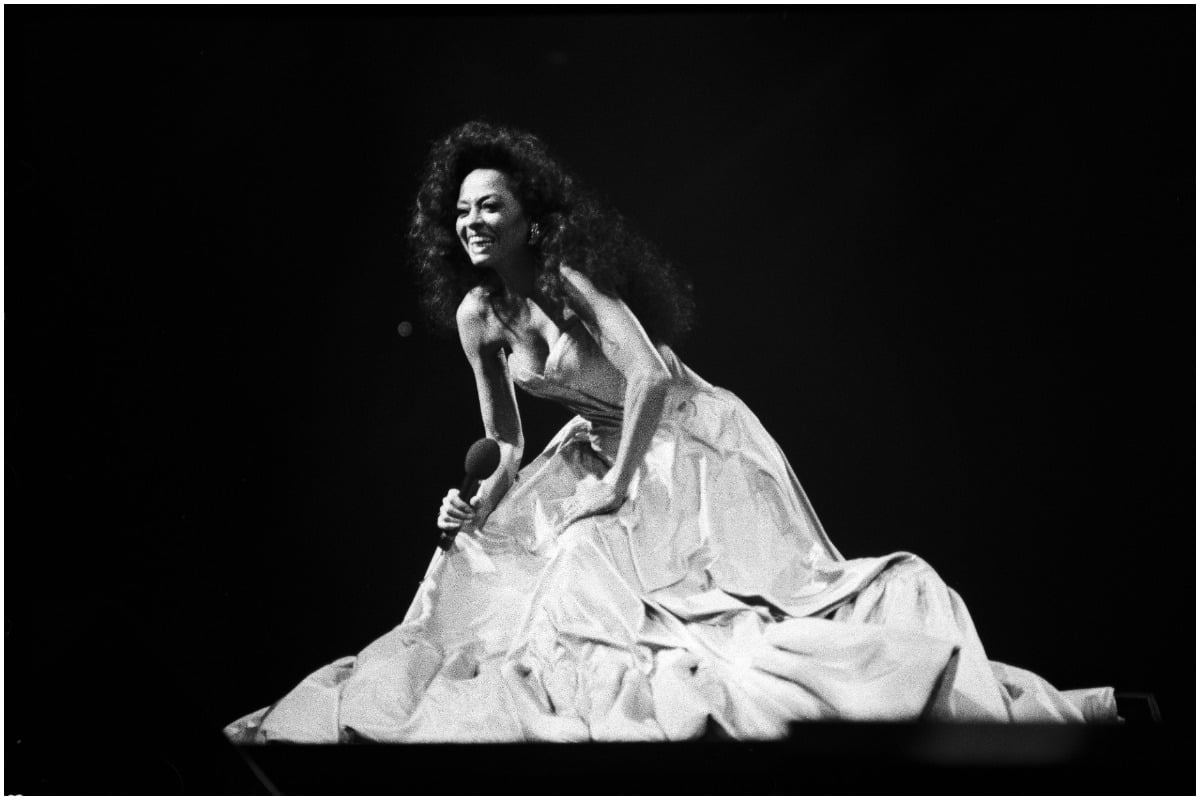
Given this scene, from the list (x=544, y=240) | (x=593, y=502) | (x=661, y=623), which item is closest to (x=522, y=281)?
(x=544, y=240)

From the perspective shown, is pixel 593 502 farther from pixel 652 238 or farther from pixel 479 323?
pixel 652 238

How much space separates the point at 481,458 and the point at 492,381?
0.29 m

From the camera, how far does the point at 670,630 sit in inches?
110

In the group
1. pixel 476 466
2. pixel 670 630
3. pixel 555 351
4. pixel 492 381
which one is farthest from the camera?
pixel 492 381

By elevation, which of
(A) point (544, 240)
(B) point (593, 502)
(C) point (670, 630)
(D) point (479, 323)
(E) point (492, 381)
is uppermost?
(A) point (544, 240)

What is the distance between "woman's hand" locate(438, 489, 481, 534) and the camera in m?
3.02

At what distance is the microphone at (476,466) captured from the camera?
2.95 metres

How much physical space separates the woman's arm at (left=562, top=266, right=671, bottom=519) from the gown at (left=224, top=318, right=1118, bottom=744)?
0.11ft

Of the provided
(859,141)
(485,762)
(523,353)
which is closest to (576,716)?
(485,762)

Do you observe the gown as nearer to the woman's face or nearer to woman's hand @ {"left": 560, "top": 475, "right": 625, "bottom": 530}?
woman's hand @ {"left": 560, "top": 475, "right": 625, "bottom": 530}

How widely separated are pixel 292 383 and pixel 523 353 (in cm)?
60

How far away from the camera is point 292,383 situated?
10.8ft

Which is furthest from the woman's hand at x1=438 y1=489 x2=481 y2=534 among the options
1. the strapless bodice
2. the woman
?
the strapless bodice

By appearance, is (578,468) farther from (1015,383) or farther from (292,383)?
(1015,383)
